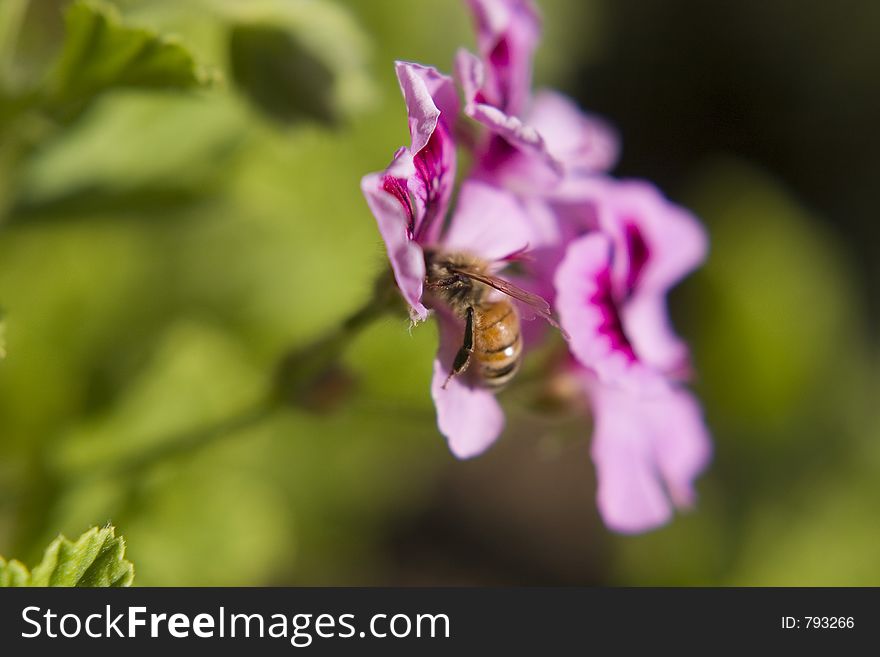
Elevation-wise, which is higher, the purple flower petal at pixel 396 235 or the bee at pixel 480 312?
the bee at pixel 480 312

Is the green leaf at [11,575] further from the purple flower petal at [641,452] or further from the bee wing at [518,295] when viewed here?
the purple flower petal at [641,452]

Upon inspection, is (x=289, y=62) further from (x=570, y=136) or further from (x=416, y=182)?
(x=416, y=182)

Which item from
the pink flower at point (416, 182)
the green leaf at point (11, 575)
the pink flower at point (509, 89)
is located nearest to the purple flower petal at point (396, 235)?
the pink flower at point (416, 182)

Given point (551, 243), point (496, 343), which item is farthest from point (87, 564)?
point (551, 243)

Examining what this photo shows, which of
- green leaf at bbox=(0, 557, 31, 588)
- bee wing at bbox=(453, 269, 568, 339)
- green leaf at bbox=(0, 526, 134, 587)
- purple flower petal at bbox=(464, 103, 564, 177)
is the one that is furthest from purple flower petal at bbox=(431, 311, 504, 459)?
green leaf at bbox=(0, 557, 31, 588)

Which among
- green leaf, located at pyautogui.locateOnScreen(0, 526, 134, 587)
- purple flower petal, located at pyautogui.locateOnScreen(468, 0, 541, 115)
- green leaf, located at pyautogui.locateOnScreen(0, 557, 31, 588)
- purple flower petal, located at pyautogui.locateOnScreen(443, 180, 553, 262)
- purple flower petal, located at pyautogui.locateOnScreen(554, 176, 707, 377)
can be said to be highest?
purple flower petal, located at pyautogui.locateOnScreen(468, 0, 541, 115)

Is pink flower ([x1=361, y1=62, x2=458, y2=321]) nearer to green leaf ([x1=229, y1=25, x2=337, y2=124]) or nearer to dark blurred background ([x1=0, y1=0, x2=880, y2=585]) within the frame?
dark blurred background ([x1=0, y1=0, x2=880, y2=585])

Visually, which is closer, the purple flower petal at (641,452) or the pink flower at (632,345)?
the pink flower at (632,345)
